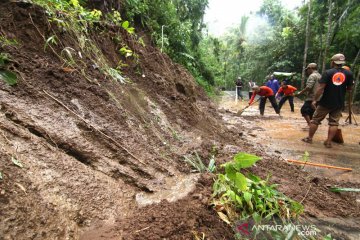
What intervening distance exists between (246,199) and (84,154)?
4.48ft

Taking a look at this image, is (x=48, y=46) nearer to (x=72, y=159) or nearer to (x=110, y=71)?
(x=110, y=71)

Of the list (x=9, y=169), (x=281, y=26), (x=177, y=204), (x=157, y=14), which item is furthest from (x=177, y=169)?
(x=281, y=26)

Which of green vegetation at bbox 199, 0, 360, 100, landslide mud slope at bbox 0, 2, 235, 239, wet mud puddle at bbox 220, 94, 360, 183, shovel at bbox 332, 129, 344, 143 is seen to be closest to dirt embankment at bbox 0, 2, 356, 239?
landslide mud slope at bbox 0, 2, 235, 239

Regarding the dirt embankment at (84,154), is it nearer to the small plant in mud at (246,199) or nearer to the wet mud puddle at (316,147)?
the small plant in mud at (246,199)

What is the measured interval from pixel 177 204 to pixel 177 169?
72cm

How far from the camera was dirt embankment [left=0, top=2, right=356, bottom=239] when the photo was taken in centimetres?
160

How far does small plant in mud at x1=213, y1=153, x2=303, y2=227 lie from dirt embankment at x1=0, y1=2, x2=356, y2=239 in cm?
13

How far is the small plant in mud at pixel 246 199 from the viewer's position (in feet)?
6.37

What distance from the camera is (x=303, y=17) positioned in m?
17.7

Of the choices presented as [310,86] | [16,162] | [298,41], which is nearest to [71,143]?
[16,162]

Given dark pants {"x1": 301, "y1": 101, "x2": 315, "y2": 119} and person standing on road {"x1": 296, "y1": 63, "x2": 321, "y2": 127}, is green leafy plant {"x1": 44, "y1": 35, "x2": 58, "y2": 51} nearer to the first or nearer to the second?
person standing on road {"x1": 296, "y1": 63, "x2": 321, "y2": 127}

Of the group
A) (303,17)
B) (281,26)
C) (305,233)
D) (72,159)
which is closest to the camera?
(305,233)

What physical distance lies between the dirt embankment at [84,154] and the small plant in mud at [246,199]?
127 millimetres

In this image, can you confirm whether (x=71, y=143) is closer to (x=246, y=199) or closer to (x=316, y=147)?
(x=246, y=199)
